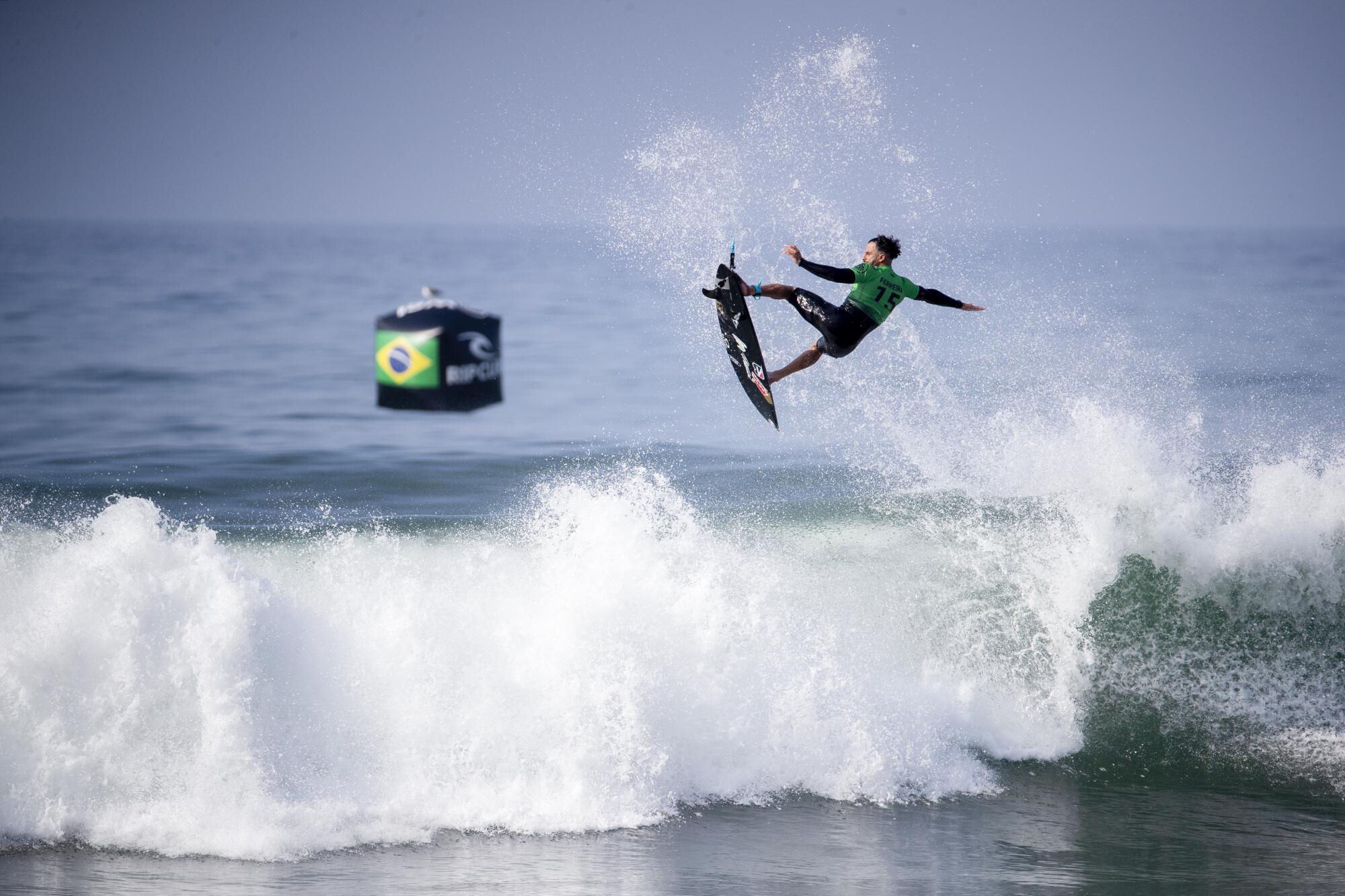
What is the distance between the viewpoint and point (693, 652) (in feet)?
29.2

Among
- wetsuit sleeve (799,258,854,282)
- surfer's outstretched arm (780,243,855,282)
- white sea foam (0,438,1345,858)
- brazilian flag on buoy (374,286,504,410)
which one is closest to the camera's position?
brazilian flag on buoy (374,286,504,410)

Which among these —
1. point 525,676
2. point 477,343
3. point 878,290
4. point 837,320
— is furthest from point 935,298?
point 477,343

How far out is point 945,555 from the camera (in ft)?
35.7

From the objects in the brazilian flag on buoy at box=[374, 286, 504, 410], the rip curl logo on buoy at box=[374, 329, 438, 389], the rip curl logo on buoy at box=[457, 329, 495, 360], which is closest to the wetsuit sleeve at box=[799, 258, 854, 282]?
the rip curl logo on buoy at box=[457, 329, 495, 360]

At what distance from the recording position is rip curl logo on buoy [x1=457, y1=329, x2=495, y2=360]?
6.38 m

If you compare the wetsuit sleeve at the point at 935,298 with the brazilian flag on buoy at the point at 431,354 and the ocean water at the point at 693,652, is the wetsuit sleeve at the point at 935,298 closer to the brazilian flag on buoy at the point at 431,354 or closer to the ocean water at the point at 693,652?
the ocean water at the point at 693,652

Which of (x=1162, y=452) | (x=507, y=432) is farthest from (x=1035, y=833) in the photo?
(x=507, y=432)

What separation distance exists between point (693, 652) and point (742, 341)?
2364 mm

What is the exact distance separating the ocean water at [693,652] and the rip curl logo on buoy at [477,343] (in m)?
2.86

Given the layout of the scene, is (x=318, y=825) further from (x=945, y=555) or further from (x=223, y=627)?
(x=945, y=555)

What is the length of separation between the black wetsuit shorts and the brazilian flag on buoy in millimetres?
3864

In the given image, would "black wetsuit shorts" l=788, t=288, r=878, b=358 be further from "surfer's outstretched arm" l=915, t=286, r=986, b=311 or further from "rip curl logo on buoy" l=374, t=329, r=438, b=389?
"rip curl logo on buoy" l=374, t=329, r=438, b=389

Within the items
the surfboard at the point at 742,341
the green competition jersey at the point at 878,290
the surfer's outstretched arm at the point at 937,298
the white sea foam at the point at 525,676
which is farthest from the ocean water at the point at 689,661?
the surfer's outstretched arm at the point at 937,298

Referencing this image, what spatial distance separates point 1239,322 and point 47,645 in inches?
1118
